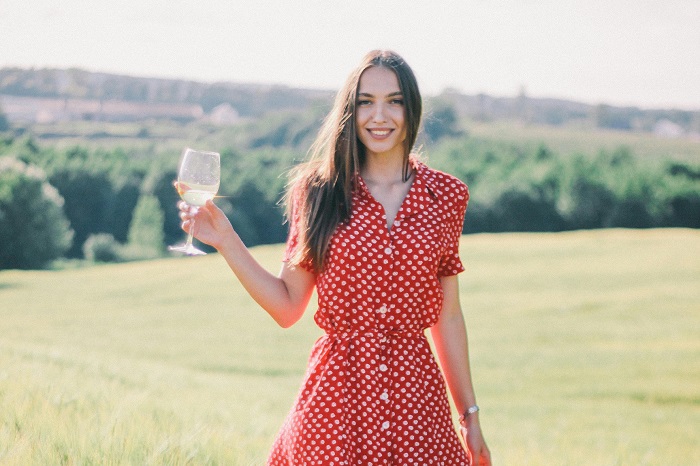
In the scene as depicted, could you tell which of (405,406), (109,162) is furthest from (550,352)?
(109,162)

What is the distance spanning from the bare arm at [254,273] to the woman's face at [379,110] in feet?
1.64

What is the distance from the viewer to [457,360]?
295cm

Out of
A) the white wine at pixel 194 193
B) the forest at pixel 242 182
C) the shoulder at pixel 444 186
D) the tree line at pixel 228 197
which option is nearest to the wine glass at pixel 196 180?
the white wine at pixel 194 193

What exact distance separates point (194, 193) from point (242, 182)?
Result: 180 ft

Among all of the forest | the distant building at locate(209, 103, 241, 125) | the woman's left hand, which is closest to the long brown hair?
the woman's left hand

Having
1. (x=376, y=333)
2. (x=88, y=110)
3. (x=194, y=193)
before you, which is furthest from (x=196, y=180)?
(x=88, y=110)

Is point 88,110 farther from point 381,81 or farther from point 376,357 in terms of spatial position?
point 376,357

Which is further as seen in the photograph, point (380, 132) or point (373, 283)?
point (380, 132)

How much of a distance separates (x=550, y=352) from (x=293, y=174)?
484 inches

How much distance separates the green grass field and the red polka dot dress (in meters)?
1.03

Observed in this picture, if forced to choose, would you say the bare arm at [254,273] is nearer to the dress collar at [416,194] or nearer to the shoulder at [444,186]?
the dress collar at [416,194]

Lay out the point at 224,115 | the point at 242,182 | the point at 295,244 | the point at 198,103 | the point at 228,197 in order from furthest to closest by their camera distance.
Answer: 1. the point at 224,115
2. the point at 198,103
3. the point at 242,182
4. the point at 228,197
5. the point at 295,244

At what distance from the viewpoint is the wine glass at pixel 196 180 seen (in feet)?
8.90

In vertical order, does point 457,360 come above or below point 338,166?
below
